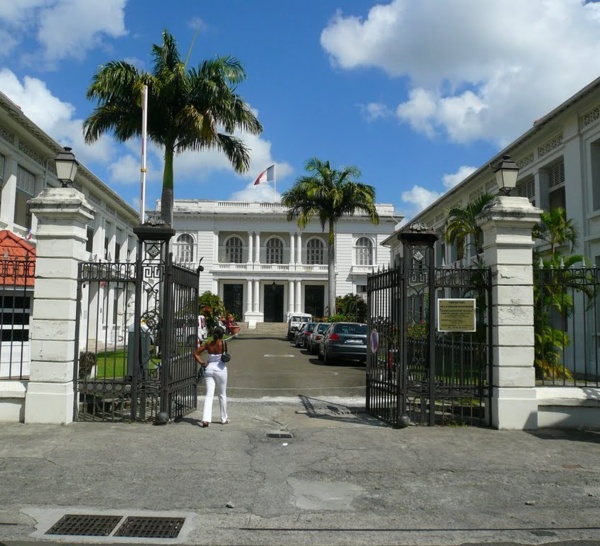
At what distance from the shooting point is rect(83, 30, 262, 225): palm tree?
2081 cm

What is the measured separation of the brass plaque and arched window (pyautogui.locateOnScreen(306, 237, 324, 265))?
54706 millimetres

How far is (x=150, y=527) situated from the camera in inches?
208

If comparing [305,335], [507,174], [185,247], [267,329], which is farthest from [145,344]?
[185,247]

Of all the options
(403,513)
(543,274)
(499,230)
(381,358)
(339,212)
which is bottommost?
(403,513)

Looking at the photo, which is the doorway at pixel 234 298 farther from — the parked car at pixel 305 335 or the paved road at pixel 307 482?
the paved road at pixel 307 482

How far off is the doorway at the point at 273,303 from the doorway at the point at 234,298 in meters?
2.58

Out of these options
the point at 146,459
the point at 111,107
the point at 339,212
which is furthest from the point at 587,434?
the point at 339,212

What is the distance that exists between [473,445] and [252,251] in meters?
55.6

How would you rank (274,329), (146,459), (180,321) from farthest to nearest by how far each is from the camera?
(274,329) → (180,321) → (146,459)

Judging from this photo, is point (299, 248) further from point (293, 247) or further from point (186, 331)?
point (186, 331)

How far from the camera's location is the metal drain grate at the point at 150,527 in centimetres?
511

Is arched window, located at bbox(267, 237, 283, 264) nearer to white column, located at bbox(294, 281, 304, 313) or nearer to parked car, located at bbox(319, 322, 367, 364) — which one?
white column, located at bbox(294, 281, 304, 313)

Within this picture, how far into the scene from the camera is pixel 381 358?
10.3 meters

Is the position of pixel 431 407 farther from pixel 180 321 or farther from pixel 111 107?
pixel 111 107
